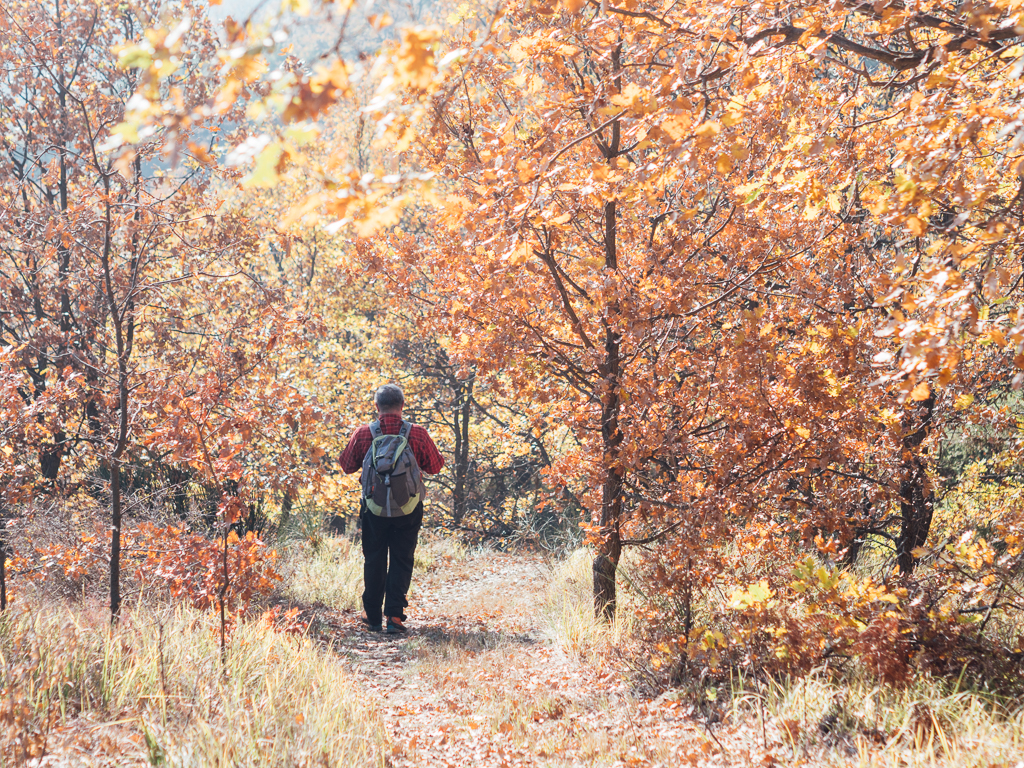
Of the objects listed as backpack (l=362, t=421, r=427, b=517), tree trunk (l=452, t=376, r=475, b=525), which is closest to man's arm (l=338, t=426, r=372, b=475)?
backpack (l=362, t=421, r=427, b=517)

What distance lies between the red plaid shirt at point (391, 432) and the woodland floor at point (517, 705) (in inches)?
50.5

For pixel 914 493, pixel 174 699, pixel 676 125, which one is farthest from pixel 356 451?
pixel 914 493

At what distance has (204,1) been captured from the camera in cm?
720

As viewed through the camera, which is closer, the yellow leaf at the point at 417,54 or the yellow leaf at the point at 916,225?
the yellow leaf at the point at 417,54

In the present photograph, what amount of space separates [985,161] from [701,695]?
3.52 m

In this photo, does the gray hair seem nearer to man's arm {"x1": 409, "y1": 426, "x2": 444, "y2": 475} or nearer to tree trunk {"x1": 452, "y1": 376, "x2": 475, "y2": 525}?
man's arm {"x1": 409, "y1": 426, "x2": 444, "y2": 475}

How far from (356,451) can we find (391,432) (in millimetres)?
311

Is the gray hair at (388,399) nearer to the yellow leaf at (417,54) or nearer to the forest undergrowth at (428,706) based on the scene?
the forest undergrowth at (428,706)

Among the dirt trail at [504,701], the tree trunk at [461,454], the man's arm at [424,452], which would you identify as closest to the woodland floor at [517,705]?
the dirt trail at [504,701]

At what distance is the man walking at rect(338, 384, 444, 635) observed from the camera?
539cm

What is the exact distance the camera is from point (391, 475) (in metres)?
5.33

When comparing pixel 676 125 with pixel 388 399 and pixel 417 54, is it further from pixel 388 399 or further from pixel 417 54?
pixel 388 399

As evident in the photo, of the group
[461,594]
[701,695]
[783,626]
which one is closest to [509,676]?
[701,695]

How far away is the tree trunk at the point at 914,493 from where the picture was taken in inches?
181
